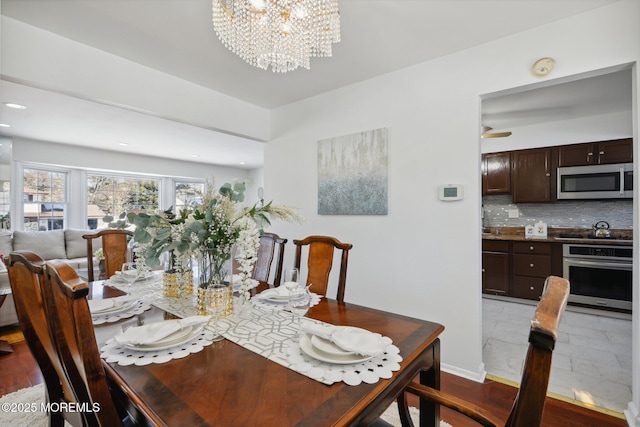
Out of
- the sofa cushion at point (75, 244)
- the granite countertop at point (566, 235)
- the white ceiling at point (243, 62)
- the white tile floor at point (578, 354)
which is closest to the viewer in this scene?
the white ceiling at point (243, 62)

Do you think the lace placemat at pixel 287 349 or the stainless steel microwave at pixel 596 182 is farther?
the stainless steel microwave at pixel 596 182

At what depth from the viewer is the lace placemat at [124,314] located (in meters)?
1.37

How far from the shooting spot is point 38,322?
1110mm

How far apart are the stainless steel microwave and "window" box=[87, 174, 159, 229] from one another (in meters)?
6.97

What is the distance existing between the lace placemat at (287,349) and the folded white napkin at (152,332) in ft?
0.47

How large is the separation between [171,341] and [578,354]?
3.35 m

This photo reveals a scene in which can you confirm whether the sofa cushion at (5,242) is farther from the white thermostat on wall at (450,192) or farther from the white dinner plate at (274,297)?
the white thermostat on wall at (450,192)

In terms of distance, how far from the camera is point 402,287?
265cm

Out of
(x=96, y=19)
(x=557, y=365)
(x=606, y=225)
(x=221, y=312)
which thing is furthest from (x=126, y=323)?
(x=606, y=225)

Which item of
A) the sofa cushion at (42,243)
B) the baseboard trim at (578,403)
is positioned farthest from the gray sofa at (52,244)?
the baseboard trim at (578,403)

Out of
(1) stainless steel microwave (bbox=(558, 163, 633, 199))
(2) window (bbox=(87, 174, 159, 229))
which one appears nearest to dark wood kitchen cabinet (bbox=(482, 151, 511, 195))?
(1) stainless steel microwave (bbox=(558, 163, 633, 199))

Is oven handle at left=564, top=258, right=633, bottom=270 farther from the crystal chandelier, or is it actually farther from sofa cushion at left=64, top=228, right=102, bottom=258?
sofa cushion at left=64, top=228, right=102, bottom=258

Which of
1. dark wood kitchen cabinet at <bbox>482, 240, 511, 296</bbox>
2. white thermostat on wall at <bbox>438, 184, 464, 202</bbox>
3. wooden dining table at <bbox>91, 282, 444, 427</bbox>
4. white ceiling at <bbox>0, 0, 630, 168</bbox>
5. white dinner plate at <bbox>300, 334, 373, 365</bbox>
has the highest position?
white ceiling at <bbox>0, 0, 630, 168</bbox>

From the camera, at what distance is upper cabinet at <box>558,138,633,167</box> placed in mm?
3762
